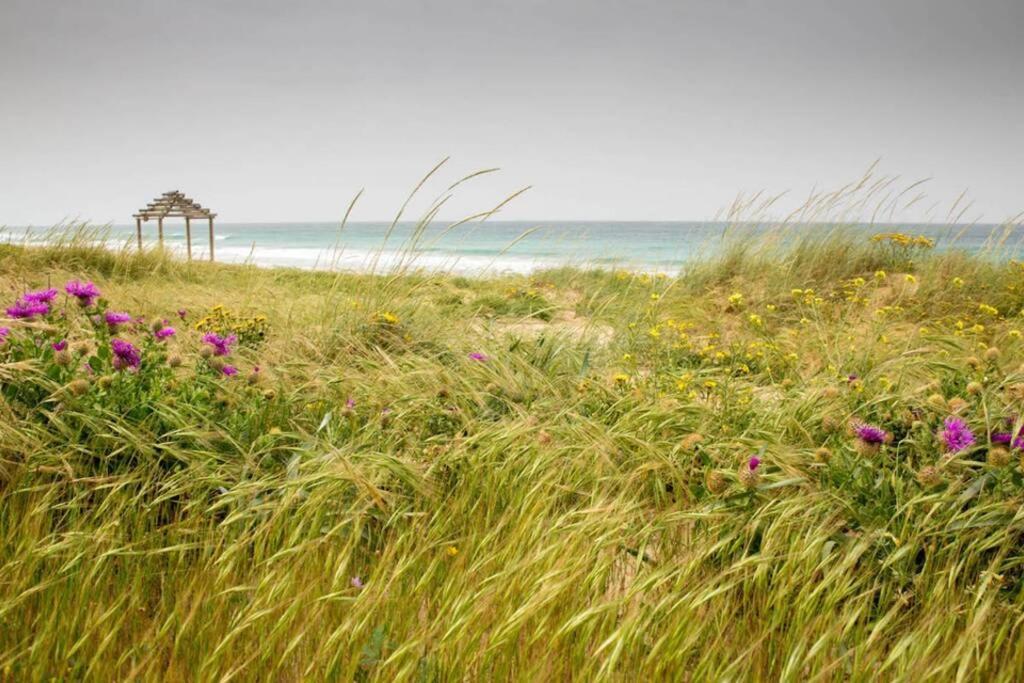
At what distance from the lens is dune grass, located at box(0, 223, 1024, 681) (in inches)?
52.3

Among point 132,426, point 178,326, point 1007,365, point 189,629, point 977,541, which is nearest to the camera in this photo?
point 189,629

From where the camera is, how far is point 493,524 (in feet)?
6.12

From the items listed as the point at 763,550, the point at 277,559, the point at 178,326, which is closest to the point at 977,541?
the point at 763,550

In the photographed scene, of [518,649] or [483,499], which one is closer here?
[518,649]

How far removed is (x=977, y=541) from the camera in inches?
59.4

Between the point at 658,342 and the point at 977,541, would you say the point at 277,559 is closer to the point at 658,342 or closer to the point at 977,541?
the point at 977,541

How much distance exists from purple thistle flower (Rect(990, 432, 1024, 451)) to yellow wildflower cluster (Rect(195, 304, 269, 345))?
310 centimetres

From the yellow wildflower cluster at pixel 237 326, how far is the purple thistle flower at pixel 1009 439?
3096mm

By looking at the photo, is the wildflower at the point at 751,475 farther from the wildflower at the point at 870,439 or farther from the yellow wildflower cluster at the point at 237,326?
the yellow wildflower cluster at the point at 237,326

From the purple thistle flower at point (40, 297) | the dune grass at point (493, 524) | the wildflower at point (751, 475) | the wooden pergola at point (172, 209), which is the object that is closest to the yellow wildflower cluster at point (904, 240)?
the dune grass at point (493, 524)

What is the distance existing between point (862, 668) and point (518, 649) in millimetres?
634

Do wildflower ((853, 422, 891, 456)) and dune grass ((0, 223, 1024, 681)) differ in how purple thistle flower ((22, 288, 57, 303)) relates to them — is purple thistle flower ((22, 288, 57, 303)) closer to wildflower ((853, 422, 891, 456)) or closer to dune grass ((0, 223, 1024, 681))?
dune grass ((0, 223, 1024, 681))

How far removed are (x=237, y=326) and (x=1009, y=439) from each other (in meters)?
3.20

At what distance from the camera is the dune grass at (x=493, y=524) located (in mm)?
1329
